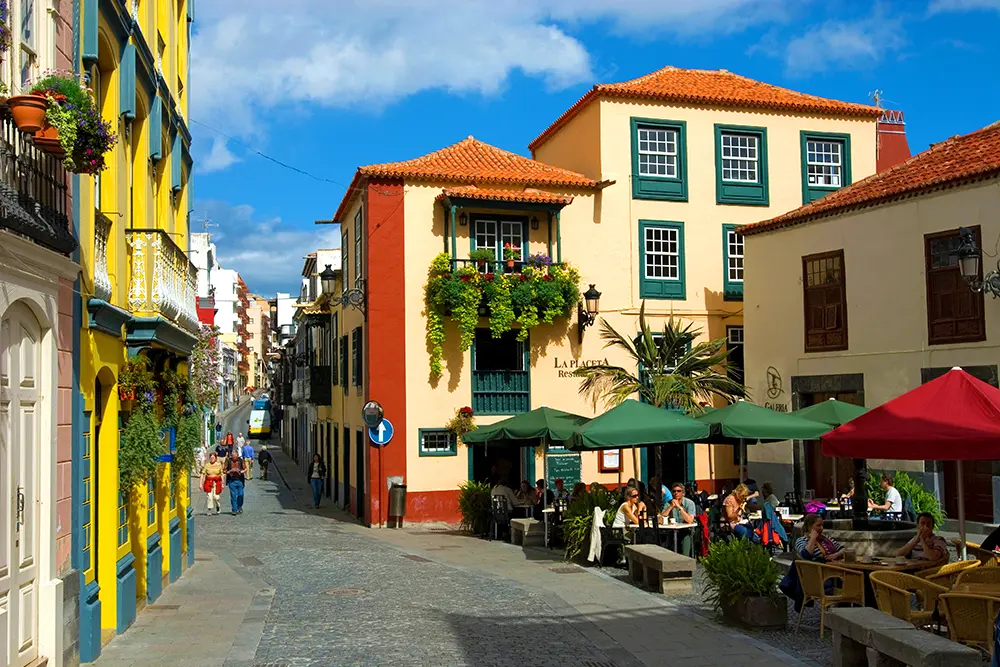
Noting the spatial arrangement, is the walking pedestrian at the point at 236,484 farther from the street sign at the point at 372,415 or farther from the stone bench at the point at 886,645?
the stone bench at the point at 886,645

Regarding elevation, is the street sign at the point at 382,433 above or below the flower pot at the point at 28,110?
below

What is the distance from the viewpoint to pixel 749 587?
10.6m

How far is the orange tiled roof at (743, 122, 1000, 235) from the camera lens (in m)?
19.1

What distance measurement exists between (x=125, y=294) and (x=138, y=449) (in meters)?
1.72

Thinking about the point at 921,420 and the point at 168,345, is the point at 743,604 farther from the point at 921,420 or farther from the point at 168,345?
the point at 168,345

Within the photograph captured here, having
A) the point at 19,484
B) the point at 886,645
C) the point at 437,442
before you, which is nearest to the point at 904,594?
the point at 886,645

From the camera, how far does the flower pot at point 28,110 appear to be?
7.11 m

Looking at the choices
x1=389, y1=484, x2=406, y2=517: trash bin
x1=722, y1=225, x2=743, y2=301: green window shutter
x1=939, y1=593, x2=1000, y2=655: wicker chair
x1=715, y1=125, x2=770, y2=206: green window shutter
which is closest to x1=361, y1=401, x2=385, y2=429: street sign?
x1=389, y1=484, x2=406, y2=517: trash bin

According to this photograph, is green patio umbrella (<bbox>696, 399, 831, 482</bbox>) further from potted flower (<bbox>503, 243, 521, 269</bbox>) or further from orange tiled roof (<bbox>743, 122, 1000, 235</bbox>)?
potted flower (<bbox>503, 243, 521, 269</bbox>)

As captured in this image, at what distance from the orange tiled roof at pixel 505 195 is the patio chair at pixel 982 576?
1695cm

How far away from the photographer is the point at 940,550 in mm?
10531

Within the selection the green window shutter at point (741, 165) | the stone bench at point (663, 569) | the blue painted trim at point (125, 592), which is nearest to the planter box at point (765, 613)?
the stone bench at point (663, 569)

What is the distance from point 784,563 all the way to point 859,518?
1.87 meters

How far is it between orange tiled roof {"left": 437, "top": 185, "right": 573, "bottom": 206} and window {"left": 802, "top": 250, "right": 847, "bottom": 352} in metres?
6.07
